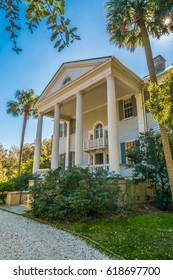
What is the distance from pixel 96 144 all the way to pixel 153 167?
650 cm

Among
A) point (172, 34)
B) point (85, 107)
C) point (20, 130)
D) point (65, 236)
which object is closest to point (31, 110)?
point (20, 130)

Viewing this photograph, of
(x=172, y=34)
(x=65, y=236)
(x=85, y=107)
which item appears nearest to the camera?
(x=65, y=236)

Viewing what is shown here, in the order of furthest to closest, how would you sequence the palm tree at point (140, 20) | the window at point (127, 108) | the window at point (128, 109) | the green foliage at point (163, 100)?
the window at point (128, 109) → the window at point (127, 108) → the palm tree at point (140, 20) → the green foliage at point (163, 100)

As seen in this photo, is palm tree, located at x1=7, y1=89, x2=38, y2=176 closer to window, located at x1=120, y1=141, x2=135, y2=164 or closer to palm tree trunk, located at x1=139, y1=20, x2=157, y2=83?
window, located at x1=120, y1=141, x2=135, y2=164

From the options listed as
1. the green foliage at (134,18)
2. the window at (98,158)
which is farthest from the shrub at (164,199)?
the green foliage at (134,18)

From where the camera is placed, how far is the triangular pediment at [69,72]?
12.5m

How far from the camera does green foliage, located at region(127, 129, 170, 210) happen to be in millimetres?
8773

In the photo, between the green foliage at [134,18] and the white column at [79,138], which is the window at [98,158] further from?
the green foliage at [134,18]

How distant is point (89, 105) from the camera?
16250 millimetres

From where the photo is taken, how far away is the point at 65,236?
4.86 meters

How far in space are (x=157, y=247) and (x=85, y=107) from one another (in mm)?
14106

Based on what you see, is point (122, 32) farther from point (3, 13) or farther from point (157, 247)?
point (157, 247)

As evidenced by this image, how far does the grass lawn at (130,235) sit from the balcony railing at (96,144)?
8.14m

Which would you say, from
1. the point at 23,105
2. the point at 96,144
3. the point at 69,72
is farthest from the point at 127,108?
the point at 23,105
